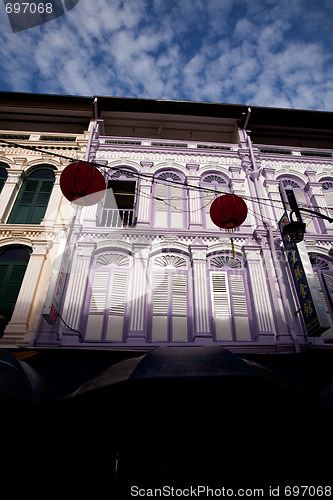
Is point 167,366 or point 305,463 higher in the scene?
point 167,366

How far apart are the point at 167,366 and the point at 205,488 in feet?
6.19

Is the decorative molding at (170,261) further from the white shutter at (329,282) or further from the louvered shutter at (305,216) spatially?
the louvered shutter at (305,216)

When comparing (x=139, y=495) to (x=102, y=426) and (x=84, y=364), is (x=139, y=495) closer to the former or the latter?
(x=102, y=426)

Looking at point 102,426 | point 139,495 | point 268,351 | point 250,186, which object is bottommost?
point 139,495

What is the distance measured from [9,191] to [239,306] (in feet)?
22.1

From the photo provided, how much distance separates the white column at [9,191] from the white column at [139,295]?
3.56m

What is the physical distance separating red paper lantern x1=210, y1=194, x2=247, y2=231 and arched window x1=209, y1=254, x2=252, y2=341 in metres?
1.57

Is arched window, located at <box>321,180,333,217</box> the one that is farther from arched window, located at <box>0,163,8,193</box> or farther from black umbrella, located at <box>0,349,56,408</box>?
arched window, located at <box>0,163,8,193</box>

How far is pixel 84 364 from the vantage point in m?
5.29

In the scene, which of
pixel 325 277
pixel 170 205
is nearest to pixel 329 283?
pixel 325 277

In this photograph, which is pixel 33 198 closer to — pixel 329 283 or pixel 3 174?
pixel 3 174

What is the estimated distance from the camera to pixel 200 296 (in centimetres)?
669

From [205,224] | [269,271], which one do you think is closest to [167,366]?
[269,271]

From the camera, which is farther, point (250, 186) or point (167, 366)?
point (250, 186)
